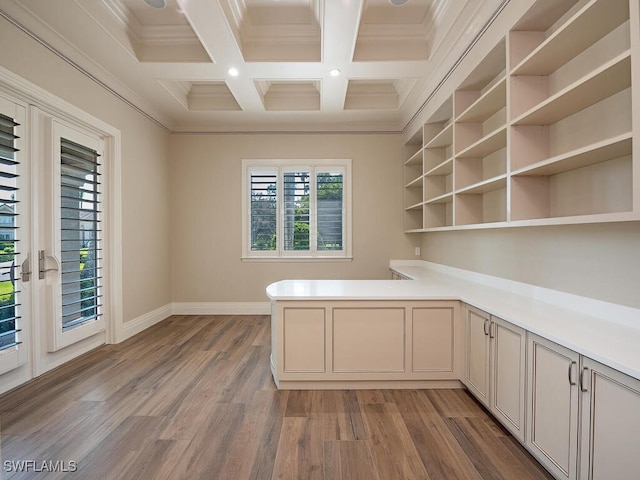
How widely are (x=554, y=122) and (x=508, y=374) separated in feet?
5.49

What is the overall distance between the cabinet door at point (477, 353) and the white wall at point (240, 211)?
8.98 feet

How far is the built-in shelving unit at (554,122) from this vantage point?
64.6 inches

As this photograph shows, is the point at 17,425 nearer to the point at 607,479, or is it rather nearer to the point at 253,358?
the point at 253,358

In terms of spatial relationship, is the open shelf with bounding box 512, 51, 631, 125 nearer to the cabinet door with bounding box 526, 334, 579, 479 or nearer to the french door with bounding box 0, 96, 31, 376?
the cabinet door with bounding box 526, 334, 579, 479

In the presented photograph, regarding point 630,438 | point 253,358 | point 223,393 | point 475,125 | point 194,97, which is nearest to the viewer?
point 630,438

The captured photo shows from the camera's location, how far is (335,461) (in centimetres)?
182

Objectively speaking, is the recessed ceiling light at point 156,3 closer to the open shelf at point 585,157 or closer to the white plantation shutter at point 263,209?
the white plantation shutter at point 263,209

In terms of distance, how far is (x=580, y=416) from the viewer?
1.45 meters

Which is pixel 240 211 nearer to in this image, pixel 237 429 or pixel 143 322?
pixel 143 322

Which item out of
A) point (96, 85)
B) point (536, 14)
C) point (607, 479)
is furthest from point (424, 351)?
point (96, 85)

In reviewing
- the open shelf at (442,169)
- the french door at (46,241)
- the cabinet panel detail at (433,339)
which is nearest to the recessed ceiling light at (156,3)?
the french door at (46,241)

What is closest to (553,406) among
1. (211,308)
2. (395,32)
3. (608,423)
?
(608,423)

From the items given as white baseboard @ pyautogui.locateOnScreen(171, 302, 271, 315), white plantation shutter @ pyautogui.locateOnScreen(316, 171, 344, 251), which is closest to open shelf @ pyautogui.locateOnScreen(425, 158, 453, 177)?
white plantation shutter @ pyautogui.locateOnScreen(316, 171, 344, 251)

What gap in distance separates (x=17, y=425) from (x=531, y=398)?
3.20 metres
